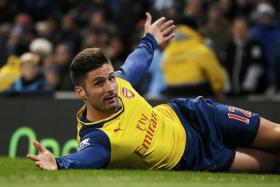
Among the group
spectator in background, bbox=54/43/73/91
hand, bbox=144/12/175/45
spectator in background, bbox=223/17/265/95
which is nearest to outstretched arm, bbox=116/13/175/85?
hand, bbox=144/12/175/45

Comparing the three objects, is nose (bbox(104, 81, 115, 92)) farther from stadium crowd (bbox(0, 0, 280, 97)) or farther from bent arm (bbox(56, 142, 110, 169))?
stadium crowd (bbox(0, 0, 280, 97))

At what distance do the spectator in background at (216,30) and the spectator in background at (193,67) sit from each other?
240 cm

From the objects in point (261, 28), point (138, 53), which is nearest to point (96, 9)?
point (261, 28)

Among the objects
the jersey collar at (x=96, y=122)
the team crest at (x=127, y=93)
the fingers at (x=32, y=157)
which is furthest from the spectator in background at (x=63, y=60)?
the fingers at (x=32, y=157)

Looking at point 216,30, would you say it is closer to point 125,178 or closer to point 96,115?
point 96,115

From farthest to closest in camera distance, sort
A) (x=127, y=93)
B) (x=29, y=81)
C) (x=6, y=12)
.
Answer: (x=6, y=12), (x=29, y=81), (x=127, y=93)

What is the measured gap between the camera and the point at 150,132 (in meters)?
9.14

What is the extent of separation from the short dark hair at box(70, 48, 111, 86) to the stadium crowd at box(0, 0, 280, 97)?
5.07 m

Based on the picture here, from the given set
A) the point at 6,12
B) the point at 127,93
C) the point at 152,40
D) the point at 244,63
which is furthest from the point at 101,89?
the point at 6,12

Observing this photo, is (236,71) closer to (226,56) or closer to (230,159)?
(226,56)

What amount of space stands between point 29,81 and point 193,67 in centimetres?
306

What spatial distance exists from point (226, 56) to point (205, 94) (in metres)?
2.05

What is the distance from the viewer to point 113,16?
19.7m

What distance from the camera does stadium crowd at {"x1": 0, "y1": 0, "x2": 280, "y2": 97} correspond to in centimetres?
1421
